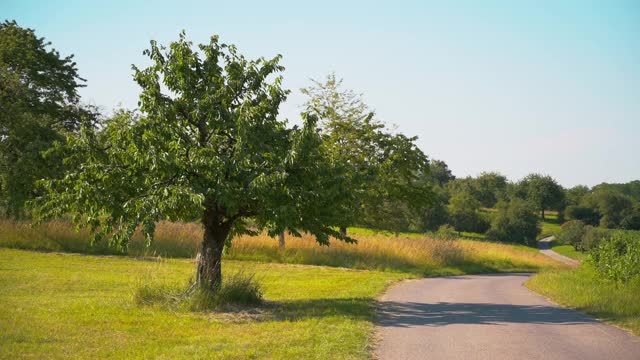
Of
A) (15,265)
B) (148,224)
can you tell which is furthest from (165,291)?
(15,265)

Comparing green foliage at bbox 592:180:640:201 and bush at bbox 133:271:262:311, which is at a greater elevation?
green foliage at bbox 592:180:640:201

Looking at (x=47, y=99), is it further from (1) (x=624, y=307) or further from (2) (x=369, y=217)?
(1) (x=624, y=307)

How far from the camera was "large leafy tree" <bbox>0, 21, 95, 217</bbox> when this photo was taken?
2634 centimetres

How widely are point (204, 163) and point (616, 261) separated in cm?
1536

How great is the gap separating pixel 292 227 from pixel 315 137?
2.21m

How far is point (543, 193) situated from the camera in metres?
116

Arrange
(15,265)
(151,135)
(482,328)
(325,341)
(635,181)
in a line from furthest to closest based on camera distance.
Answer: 1. (635,181)
2. (15,265)
3. (151,135)
4. (482,328)
5. (325,341)

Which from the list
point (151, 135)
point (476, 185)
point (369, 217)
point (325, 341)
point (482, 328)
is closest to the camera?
point (325, 341)

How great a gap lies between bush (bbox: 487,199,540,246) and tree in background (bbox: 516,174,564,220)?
28.3 metres

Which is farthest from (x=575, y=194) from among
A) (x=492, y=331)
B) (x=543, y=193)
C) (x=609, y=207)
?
(x=492, y=331)

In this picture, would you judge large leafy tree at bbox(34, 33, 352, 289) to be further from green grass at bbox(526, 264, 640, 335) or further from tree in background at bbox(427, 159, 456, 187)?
tree in background at bbox(427, 159, 456, 187)

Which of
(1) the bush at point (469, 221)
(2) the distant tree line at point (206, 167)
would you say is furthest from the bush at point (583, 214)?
(2) the distant tree line at point (206, 167)

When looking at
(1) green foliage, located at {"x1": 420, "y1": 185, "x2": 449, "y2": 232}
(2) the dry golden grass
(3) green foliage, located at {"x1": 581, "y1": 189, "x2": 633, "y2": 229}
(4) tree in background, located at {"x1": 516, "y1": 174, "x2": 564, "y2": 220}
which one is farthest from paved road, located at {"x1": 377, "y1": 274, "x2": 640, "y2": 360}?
(4) tree in background, located at {"x1": 516, "y1": 174, "x2": 564, "y2": 220}

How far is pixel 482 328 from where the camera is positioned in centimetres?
1152
